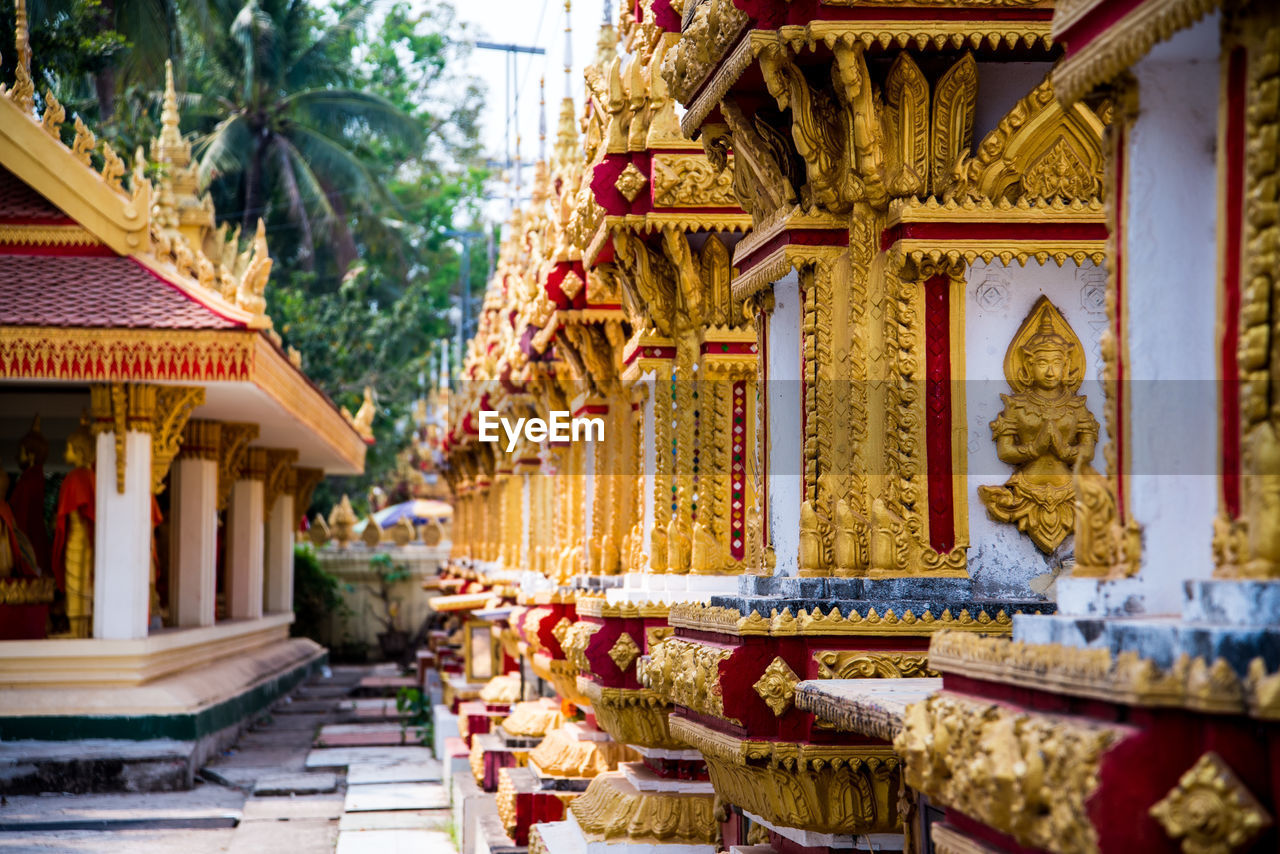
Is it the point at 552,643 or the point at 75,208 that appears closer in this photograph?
the point at 552,643

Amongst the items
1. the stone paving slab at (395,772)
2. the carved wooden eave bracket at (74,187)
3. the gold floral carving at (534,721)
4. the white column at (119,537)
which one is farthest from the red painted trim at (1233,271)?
the stone paving slab at (395,772)

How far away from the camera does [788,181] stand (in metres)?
6.55

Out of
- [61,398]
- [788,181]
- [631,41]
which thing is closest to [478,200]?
[61,398]

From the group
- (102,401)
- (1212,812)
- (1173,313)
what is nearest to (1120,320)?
(1173,313)

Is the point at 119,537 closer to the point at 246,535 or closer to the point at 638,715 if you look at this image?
the point at 638,715

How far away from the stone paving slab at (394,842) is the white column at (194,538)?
6.34m

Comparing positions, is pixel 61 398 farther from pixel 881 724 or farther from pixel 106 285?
pixel 881 724

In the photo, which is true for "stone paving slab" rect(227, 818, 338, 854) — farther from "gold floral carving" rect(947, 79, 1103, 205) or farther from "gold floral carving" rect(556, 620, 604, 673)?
"gold floral carving" rect(947, 79, 1103, 205)

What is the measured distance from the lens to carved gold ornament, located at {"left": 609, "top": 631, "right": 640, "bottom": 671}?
28.8 feet

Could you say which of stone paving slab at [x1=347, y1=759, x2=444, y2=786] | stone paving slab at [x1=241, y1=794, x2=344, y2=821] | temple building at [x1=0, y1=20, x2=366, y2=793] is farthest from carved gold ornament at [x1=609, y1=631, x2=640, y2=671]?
stone paving slab at [x1=347, y1=759, x2=444, y2=786]

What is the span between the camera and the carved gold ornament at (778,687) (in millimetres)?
5801

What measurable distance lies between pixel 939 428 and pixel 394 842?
8.63m

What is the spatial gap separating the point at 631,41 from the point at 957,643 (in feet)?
22.0

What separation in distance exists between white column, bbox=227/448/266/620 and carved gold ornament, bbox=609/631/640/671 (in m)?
16.0
